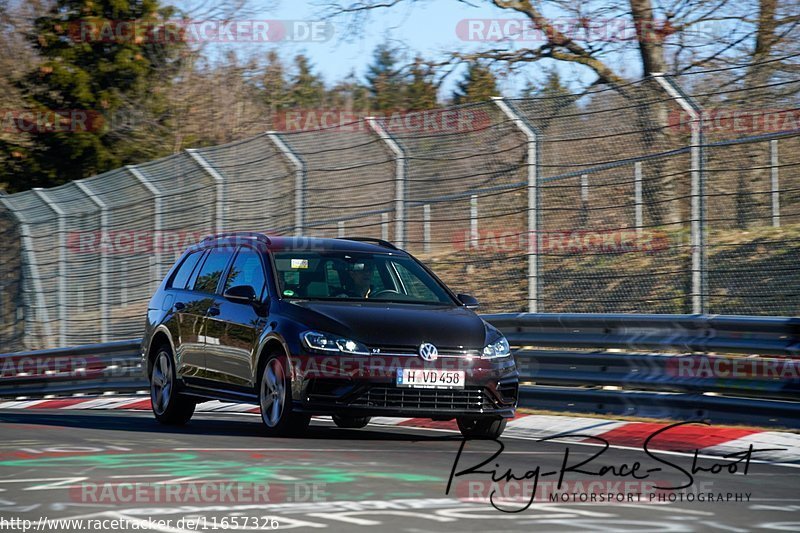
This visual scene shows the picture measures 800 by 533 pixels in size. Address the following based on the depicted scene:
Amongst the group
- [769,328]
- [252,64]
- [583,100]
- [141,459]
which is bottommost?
[141,459]

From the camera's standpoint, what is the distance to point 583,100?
13477 mm

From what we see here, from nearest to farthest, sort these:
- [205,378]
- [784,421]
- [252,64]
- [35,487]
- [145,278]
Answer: [35,487] → [784,421] → [205,378] → [145,278] → [252,64]

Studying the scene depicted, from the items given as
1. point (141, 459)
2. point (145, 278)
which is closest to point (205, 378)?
point (141, 459)

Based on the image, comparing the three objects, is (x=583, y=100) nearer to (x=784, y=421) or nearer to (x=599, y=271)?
(x=599, y=271)

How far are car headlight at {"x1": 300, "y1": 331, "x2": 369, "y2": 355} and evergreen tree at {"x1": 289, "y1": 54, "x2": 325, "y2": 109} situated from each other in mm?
31408

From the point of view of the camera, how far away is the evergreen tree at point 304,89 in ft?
147

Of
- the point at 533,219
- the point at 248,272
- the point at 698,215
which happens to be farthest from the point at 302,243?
the point at 698,215

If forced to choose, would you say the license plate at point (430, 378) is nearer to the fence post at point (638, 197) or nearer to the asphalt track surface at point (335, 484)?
the asphalt track surface at point (335, 484)

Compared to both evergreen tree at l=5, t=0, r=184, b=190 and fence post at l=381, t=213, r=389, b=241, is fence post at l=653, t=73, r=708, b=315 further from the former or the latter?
evergreen tree at l=5, t=0, r=184, b=190

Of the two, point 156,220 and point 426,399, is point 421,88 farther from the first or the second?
point 426,399

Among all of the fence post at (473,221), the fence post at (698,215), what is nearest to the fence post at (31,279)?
the fence post at (473,221)

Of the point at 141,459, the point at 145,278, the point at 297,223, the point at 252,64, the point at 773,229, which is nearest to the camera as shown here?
the point at 141,459

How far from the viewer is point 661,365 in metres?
11.9

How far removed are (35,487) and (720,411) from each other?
19.2 ft
